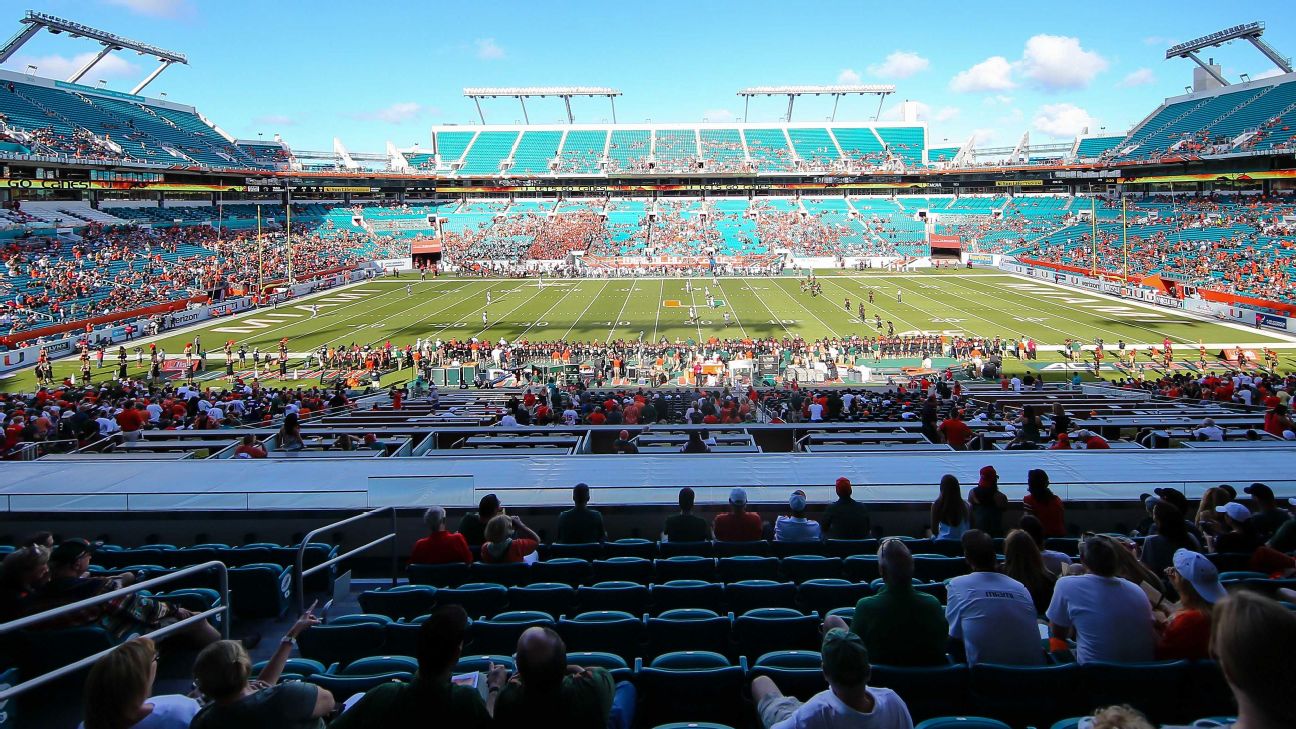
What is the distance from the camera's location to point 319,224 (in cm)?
7350

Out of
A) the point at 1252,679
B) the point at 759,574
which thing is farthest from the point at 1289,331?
the point at 1252,679

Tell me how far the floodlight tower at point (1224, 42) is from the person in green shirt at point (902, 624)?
286ft

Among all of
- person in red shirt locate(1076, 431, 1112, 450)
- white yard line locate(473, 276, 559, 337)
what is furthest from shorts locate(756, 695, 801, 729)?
white yard line locate(473, 276, 559, 337)

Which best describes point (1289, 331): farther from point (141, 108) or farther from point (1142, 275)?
point (141, 108)

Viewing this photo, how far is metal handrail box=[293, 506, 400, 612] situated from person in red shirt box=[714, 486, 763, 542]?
2.74m

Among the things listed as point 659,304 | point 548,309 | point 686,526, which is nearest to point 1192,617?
point 686,526

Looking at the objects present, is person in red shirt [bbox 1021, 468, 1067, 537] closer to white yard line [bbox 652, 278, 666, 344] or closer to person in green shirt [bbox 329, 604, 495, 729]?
person in green shirt [bbox 329, 604, 495, 729]

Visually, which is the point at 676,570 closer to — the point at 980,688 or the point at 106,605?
the point at 980,688

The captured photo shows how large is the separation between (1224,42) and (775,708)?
94151mm

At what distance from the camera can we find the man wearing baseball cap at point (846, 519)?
7027 mm

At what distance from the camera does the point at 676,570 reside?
5977 millimetres

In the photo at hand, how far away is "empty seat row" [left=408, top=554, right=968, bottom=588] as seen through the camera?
231 inches

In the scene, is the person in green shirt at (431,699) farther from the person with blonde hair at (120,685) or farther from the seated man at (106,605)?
the seated man at (106,605)

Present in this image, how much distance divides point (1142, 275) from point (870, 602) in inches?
2183
